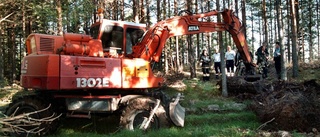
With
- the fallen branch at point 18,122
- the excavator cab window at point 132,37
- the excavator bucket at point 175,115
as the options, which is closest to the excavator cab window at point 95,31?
the excavator cab window at point 132,37

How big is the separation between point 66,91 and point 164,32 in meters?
3.32

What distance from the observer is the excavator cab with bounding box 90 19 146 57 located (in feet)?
27.8

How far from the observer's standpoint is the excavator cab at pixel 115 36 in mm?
8469

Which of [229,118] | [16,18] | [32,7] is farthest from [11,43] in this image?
[229,118]

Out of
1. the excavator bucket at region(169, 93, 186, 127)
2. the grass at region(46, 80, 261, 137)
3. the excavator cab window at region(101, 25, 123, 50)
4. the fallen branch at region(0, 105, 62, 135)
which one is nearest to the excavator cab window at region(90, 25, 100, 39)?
the excavator cab window at region(101, 25, 123, 50)

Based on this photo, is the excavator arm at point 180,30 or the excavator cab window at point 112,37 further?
the excavator arm at point 180,30

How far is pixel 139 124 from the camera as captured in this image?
25.5 ft

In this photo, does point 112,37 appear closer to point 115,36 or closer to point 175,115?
point 115,36

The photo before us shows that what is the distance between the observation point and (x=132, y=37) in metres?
8.87

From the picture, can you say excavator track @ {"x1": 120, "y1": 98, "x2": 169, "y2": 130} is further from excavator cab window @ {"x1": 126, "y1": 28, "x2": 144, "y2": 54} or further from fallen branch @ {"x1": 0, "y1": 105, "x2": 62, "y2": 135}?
fallen branch @ {"x1": 0, "y1": 105, "x2": 62, "y2": 135}

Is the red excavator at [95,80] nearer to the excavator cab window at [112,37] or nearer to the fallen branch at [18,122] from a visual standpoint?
the excavator cab window at [112,37]

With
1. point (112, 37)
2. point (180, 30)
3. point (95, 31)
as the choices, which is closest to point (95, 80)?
point (112, 37)

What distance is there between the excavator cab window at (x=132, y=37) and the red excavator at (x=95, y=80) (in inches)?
1.4

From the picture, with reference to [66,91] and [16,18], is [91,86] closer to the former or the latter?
[66,91]
